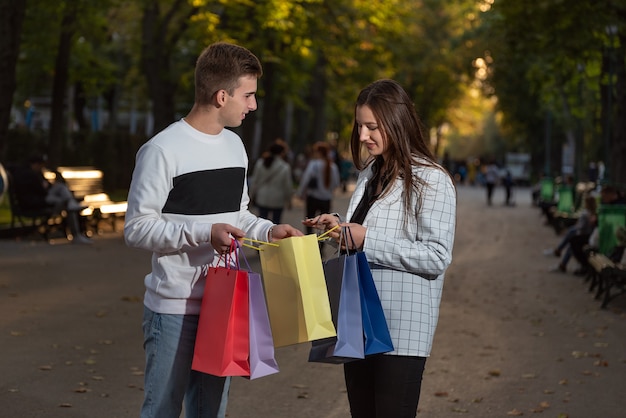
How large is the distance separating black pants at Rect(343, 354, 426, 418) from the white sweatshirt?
0.63 meters

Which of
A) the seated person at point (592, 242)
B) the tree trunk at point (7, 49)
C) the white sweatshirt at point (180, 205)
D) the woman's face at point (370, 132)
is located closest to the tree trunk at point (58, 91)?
the tree trunk at point (7, 49)

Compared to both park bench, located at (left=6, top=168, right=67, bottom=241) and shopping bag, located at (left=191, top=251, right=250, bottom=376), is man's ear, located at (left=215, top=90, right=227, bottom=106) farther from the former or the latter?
park bench, located at (left=6, top=168, right=67, bottom=241)

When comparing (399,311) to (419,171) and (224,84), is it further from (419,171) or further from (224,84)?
(224,84)

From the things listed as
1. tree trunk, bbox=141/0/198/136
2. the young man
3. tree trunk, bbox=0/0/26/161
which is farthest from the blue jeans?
tree trunk, bbox=141/0/198/136

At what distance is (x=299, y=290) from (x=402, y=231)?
0.46m

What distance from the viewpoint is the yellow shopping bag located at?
4.19 meters

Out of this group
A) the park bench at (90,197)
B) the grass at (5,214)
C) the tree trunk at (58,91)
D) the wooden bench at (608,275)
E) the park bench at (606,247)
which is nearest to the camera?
the wooden bench at (608,275)

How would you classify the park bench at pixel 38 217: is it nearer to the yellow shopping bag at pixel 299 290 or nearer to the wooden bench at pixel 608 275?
the wooden bench at pixel 608 275

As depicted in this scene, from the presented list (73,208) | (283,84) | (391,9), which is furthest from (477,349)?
(283,84)

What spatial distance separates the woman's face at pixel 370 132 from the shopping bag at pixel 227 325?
2.10 feet

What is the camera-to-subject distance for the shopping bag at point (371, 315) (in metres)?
4.28

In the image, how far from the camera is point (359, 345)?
4.23 meters

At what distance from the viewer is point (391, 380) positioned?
14.5ft

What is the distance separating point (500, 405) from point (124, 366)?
9.08ft
